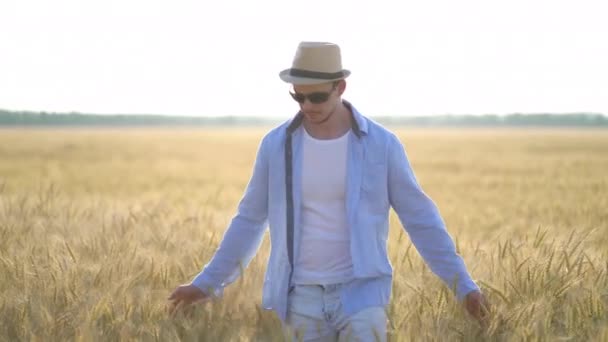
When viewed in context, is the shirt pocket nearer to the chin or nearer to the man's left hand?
the chin

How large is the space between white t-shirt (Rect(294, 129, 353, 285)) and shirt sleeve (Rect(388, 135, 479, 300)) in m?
0.20

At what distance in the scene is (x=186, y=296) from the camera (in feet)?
9.78

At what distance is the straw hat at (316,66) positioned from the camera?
2609mm

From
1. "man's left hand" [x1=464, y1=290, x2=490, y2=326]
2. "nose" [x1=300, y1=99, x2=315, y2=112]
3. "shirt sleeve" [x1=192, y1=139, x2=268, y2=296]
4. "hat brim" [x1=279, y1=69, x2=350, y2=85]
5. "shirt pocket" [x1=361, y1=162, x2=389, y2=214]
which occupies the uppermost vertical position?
"hat brim" [x1=279, y1=69, x2=350, y2=85]

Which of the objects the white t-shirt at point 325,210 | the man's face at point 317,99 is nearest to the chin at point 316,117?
the man's face at point 317,99

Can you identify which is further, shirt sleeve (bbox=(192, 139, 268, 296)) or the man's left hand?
shirt sleeve (bbox=(192, 139, 268, 296))

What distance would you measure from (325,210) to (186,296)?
0.63 meters

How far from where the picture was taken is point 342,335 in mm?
2717

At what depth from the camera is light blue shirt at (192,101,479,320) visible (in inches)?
107

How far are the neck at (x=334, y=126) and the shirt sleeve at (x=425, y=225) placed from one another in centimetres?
17

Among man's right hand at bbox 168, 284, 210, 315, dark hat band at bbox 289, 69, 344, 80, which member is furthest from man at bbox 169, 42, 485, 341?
man's right hand at bbox 168, 284, 210, 315

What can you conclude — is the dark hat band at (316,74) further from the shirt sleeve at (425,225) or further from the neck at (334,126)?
the shirt sleeve at (425,225)

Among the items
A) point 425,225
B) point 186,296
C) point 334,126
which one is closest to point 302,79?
point 334,126

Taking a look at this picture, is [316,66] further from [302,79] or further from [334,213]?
[334,213]
